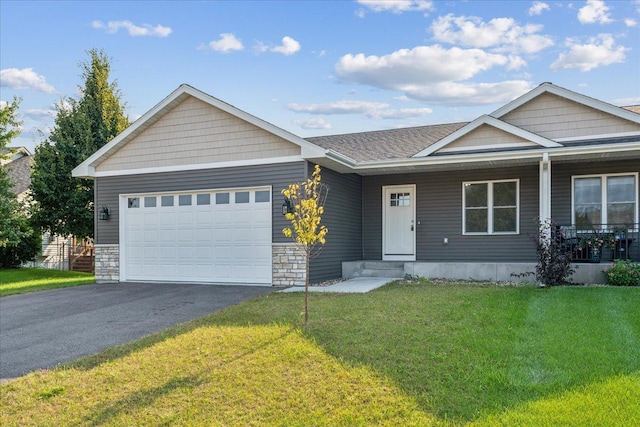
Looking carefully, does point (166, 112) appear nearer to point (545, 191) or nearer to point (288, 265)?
point (288, 265)

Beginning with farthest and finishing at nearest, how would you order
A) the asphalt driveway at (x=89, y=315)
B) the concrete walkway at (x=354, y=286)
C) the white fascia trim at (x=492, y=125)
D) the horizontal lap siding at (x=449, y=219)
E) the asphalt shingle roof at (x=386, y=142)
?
the asphalt shingle roof at (x=386, y=142) → the horizontal lap siding at (x=449, y=219) → the white fascia trim at (x=492, y=125) → the concrete walkway at (x=354, y=286) → the asphalt driveway at (x=89, y=315)

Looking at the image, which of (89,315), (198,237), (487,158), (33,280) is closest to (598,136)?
(487,158)

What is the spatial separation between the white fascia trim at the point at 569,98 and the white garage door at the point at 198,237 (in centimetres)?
650

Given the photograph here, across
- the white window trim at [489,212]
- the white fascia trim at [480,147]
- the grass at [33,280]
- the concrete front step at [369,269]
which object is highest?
the white fascia trim at [480,147]

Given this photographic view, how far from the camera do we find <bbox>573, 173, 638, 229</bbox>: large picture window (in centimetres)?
1112

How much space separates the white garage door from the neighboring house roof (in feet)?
51.8

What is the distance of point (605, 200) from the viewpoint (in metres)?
11.3

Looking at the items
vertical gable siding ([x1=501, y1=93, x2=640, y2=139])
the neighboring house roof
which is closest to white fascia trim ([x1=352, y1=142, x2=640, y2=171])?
vertical gable siding ([x1=501, y1=93, x2=640, y2=139])

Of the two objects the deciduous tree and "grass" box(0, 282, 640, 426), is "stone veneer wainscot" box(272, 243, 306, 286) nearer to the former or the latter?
"grass" box(0, 282, 640, 426)

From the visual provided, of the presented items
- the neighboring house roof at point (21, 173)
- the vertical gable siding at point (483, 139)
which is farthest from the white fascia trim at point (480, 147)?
the neighboring house roof at point (21, 173)

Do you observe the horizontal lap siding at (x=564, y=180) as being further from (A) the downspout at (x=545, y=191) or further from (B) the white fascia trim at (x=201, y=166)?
(B) the white fascia trim at (x=201, y=166)

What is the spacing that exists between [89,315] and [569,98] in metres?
11.5

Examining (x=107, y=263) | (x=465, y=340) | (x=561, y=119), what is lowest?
(x=465, y=340)

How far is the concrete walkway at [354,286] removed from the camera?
994 centimetres
